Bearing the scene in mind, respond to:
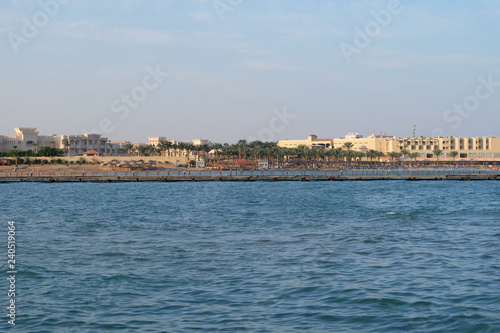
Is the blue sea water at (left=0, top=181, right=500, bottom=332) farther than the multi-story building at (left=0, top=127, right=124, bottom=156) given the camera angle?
→ No

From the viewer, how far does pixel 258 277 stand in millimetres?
18250

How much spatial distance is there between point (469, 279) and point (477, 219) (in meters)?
20.1

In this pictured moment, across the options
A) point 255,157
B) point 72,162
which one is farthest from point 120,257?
point 255,157

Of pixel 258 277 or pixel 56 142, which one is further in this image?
pixel 56 142

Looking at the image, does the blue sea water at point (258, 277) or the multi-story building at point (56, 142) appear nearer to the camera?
the blue sea water at point (258, 277)

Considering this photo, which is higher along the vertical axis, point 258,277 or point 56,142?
point 56,142

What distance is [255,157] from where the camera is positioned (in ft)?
650

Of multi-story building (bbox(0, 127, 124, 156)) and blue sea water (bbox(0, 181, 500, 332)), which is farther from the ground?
multi-story building (bbox(0, 127, 124, 156))

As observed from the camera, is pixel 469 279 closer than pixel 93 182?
Yes

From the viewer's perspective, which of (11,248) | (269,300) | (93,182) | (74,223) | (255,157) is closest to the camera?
(269,300)

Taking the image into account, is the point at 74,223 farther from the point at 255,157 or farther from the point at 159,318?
the point at 255,157

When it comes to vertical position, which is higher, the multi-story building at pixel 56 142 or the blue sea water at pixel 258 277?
the multi-story building at pixel 56 142

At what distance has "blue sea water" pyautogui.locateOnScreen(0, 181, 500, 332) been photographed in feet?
45.1

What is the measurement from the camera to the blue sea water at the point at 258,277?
13.7 metres
